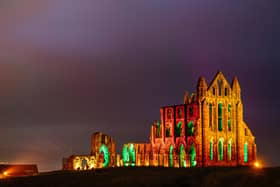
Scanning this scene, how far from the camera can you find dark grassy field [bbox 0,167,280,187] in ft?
148

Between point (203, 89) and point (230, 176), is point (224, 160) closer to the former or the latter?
point (203, 89)

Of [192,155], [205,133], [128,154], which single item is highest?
[205,133]

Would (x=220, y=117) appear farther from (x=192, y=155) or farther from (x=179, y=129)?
(x=192, y=155)

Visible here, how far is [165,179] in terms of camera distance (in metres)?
49.4

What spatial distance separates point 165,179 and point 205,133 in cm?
2978

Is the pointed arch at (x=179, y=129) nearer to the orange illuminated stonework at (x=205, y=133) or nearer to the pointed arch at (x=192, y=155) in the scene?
the orange illuminated stonework at (x=205, y=133)

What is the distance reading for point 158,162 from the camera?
274 feet

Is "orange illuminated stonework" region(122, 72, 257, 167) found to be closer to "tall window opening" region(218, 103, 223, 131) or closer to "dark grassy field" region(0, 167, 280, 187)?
"tall window opening" region(218, 103, 223, 131)

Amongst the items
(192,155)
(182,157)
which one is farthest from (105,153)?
(192,155)

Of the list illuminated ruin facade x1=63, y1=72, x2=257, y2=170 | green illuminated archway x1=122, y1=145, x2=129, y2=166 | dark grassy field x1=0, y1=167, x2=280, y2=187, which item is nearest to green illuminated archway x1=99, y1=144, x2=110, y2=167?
illuminated ruin facade x1=63, y1=72, x2=257, y2=170

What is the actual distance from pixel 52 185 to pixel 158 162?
34.5 metres

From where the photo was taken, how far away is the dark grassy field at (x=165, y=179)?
45.0 meters

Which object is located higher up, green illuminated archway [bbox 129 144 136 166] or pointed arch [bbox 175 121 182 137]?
pointed arch [bbox 175 121 182 137]

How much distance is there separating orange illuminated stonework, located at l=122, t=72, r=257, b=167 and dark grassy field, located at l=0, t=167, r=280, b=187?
77.0ft
